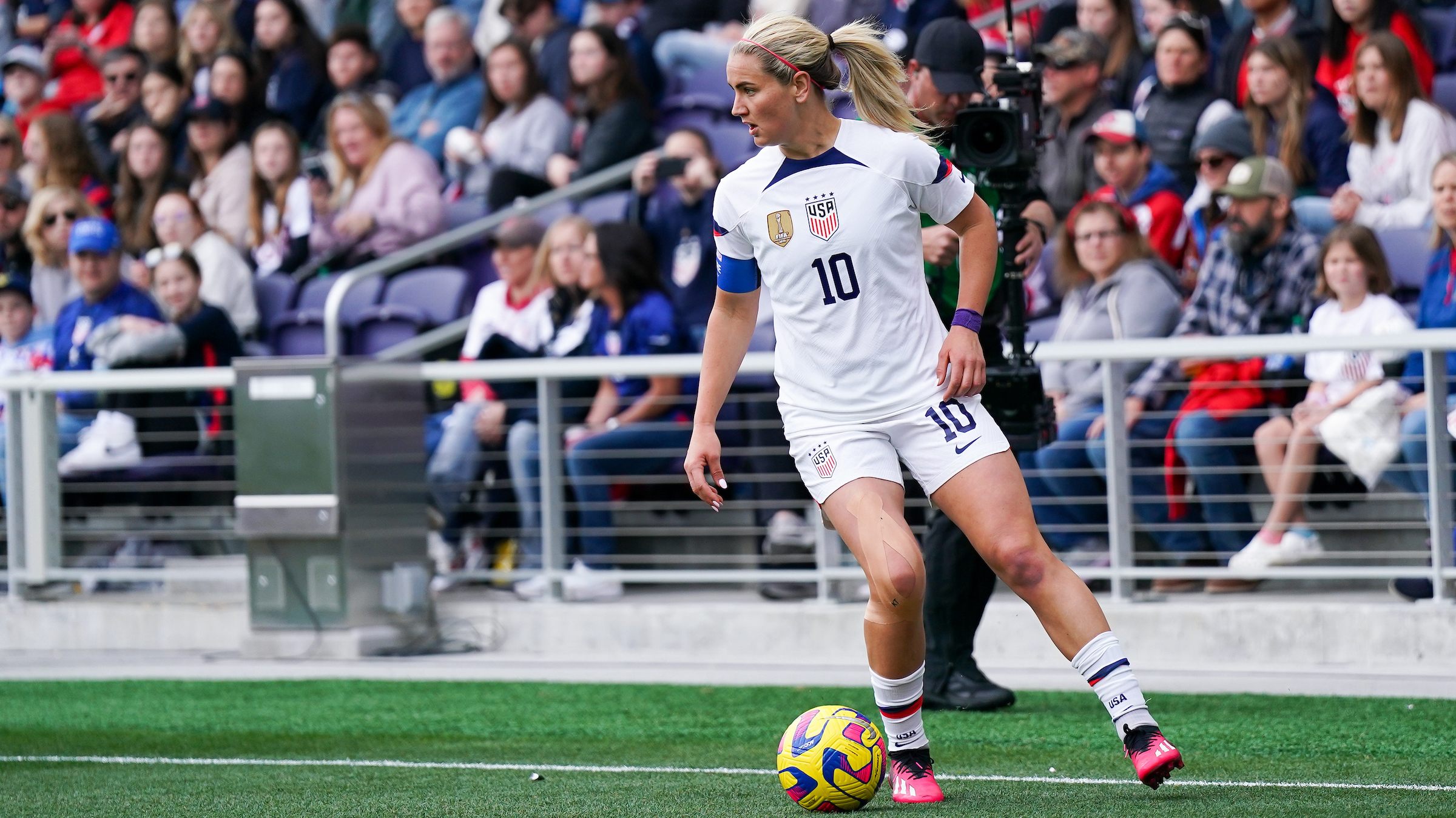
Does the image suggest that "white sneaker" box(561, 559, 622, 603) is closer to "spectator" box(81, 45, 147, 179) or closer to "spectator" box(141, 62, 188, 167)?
"spectator" box(141, 62, 188, 167)

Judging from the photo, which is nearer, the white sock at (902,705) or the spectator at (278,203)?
the white sock at (902,705)

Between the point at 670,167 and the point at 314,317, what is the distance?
2.31 metres

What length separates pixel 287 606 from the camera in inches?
340

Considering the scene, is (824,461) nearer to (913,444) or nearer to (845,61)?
(913,444)

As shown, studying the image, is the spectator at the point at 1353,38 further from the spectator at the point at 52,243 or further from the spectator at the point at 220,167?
the spectator at the point at 52,243

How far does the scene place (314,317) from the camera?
1083cm

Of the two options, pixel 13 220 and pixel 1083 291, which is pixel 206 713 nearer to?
pixel 1083 291

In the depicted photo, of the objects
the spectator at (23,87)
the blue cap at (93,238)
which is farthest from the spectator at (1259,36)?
the spectator at (23,87)

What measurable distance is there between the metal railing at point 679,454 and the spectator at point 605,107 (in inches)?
97.7

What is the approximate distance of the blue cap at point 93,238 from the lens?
10273 mm

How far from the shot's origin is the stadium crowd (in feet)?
25.8

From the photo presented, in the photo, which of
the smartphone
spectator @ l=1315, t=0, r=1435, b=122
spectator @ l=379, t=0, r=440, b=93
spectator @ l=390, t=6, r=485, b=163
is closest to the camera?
spectator @ l=1315, t=0, r=1435, b=122

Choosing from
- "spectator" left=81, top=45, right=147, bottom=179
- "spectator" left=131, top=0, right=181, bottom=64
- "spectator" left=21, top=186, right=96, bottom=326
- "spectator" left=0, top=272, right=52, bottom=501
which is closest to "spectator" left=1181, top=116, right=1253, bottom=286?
"spectator" left=0, top=272, right=52, bottom=501

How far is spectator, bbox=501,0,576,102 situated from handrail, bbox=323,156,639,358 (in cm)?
109
